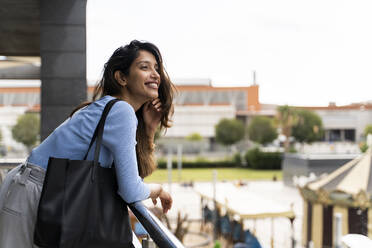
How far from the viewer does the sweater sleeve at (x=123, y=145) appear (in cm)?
110

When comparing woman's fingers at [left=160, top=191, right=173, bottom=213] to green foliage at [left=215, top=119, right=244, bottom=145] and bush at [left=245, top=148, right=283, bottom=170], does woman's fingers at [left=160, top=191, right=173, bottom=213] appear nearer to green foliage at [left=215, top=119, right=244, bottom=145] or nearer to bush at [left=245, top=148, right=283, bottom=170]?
bush at [left=245, top=148, right=283, bottom=170]

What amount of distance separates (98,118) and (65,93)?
254 centimetres

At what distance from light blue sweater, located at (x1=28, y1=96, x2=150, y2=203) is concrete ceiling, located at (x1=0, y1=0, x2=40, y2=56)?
270cm

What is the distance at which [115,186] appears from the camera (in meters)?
1.14

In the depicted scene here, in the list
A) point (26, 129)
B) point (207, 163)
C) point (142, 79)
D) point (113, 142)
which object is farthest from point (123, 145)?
point (26, 129)

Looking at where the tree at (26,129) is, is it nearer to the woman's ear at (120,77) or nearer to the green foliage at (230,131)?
the green foliage at (230,131)

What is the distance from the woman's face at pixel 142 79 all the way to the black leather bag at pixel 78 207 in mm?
243

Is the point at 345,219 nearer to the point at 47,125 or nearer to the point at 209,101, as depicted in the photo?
the point at 47,125

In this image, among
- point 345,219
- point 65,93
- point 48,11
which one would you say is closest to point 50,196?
point 65,93

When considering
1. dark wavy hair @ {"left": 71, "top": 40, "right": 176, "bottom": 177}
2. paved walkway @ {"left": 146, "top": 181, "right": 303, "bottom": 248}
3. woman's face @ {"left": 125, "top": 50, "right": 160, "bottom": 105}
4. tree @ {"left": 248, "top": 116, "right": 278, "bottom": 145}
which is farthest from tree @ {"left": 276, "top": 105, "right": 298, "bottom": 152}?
woman's face @ {"left": 125, "top": 50, "right": 160, "bottom": 105}

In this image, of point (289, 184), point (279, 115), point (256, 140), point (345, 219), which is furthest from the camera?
point (256, 140)

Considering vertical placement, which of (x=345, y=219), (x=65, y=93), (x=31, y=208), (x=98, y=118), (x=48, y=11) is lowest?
(x=345, y=219)

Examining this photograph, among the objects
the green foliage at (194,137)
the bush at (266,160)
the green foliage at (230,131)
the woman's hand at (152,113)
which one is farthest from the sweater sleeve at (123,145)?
the green foliage at (194,137)

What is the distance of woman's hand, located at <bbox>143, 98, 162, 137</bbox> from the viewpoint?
1514 millimetres
